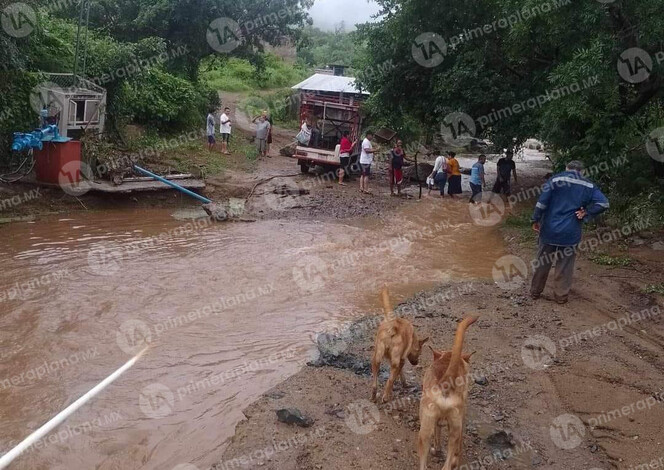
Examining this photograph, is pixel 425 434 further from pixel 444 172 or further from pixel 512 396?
pixel 444 172

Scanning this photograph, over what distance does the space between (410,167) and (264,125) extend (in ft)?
18.9

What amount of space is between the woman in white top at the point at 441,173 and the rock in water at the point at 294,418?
12.9 meters

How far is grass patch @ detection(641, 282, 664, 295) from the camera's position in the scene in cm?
851

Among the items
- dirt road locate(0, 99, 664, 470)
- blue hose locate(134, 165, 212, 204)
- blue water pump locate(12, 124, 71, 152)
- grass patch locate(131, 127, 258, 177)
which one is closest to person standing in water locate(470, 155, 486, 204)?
dirt road locate(0, 99, 664, 470)

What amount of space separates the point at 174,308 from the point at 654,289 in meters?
6.89

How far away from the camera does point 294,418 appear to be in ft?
16.7

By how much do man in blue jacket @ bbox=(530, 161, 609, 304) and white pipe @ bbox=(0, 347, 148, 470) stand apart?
569 cm

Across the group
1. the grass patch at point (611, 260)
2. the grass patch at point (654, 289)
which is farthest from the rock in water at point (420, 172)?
the grass patch at point (654, 289)

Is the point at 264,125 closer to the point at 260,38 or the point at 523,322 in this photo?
the point at 260,38

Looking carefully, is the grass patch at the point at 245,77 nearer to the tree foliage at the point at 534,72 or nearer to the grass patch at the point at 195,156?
the grass patch at the point at 195,156

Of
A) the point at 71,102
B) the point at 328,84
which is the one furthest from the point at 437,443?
the point at 328,84

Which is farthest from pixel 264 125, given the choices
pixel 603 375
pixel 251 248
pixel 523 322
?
pixel 603 375

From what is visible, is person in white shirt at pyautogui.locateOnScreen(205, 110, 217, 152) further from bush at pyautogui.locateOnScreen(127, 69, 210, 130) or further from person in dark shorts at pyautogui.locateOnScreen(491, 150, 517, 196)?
person in dark shorts at pyautogui.locateOnScreen(491, 150, 517, 196)

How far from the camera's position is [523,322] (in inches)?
303
